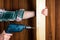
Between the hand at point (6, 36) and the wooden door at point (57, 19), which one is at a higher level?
the wooden door at point (57, 19)

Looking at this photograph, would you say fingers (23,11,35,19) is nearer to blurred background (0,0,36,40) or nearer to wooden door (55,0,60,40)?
blurred background (0,0,36,40)

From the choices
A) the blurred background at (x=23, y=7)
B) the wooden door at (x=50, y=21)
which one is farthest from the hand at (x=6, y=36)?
the wooden door at (x=50, y=21)

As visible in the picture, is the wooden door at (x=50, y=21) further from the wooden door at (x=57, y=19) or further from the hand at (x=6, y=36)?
the hand at (x=6, y=36)

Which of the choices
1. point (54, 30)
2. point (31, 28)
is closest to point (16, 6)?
point (31, 28)

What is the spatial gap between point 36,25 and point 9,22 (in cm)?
15

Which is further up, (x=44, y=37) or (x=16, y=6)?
(x=16, y=6)

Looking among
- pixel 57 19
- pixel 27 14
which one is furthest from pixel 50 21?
pixel 27 14

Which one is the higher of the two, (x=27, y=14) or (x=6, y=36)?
(x=27, y=14)

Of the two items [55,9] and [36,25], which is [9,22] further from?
[55,9]

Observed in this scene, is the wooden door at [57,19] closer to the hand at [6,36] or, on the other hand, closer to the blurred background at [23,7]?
the blurred background at [23,7]

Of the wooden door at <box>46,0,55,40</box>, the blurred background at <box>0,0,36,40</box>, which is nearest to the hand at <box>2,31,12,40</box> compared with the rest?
the blurred background at <box>0,0,36,40</box>

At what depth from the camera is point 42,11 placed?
2.19 feet

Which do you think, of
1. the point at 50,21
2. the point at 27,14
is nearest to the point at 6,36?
the point at 27,14

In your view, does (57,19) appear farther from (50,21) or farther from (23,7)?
(23,7)
